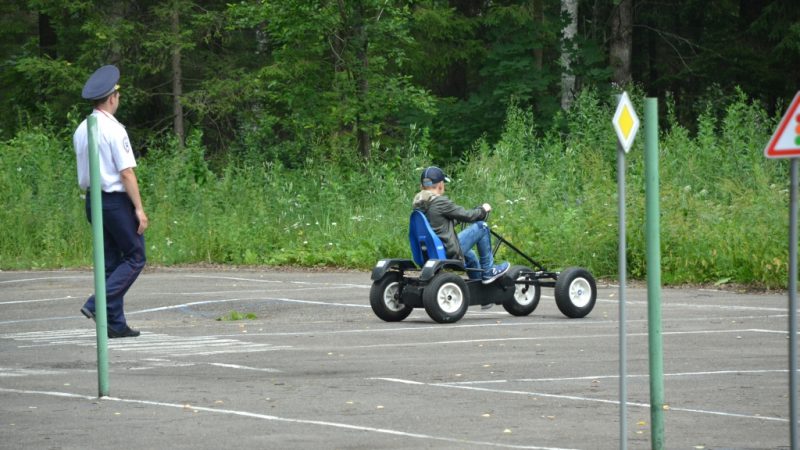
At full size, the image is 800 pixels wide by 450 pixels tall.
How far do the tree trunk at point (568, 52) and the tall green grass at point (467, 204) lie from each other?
7790 millimetres

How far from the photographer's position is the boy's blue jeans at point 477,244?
49.4ft

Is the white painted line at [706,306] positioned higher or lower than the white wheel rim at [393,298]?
lower

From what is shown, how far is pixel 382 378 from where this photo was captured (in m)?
10.4

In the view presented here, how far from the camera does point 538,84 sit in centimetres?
3741

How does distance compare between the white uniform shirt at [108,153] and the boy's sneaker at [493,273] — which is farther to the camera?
the boy's sneaker at [493,273]

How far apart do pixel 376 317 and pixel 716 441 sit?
8.17 metres

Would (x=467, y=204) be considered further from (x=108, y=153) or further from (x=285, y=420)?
(x=285, y=420)

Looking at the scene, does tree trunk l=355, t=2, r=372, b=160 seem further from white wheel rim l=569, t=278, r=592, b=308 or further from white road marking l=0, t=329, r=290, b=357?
white road marking l=0, t=329, r=290, b=357

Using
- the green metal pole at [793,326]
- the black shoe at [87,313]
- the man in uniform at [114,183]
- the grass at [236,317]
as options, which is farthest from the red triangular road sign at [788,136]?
the grass at [236,317]

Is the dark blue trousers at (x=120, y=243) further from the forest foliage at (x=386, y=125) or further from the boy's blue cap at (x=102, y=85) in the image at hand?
the forest foliage at (x=386, y=125)

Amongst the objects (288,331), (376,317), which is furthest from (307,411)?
(376,317)

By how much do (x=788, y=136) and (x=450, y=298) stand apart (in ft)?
25.3

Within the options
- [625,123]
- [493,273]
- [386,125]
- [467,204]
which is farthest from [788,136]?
[386,125]

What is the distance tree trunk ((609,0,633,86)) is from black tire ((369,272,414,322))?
2502 centimetres
